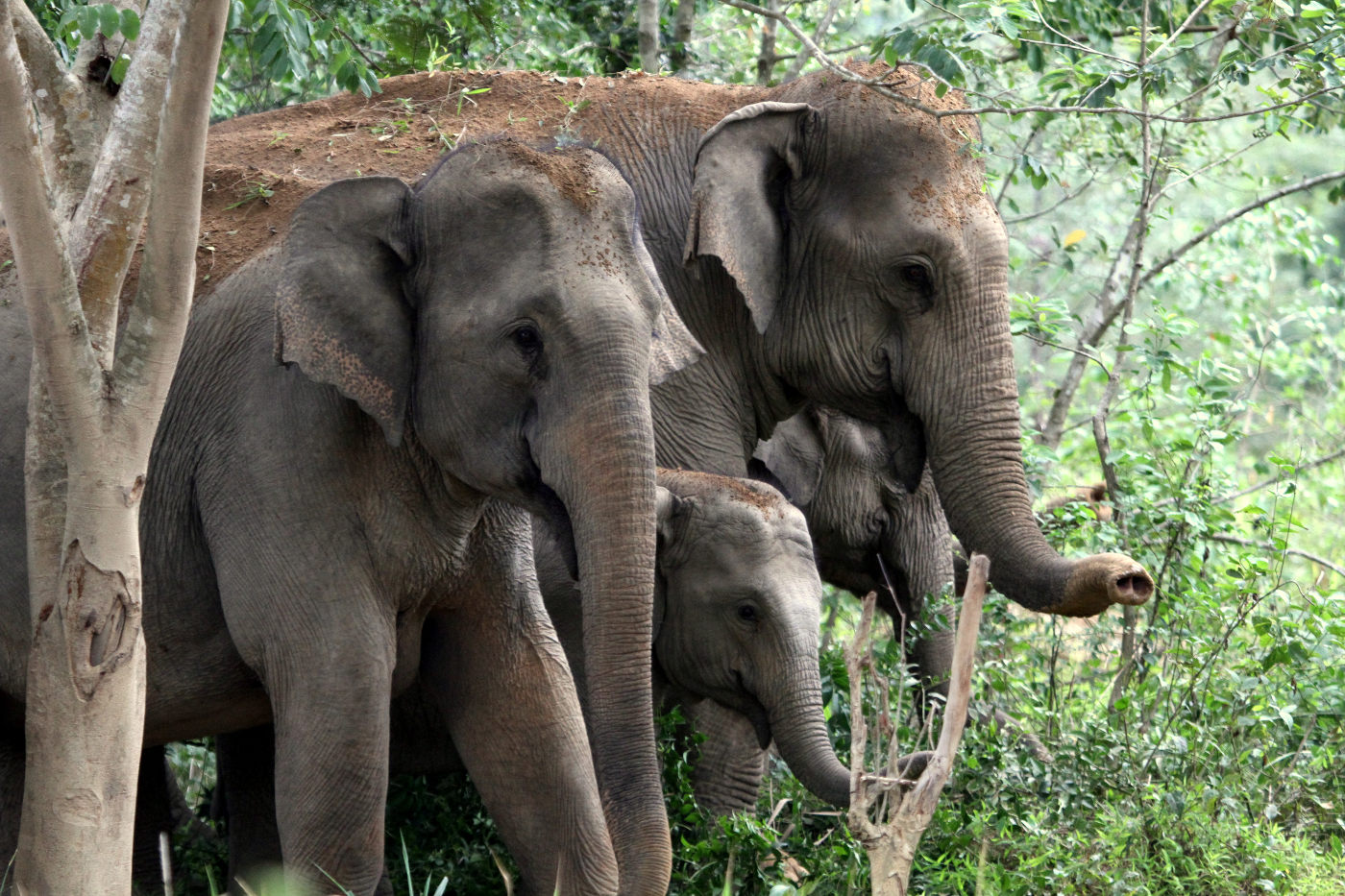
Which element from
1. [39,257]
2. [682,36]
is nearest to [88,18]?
[39,257]

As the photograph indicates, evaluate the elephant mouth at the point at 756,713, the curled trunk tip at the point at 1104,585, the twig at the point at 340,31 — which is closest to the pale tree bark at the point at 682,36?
the twig at the point at 340,31

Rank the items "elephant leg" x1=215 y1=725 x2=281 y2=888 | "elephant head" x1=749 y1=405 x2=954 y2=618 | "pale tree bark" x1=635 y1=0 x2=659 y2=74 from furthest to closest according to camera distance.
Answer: "pale tree bark" x1=635 y1=0 x2=659 y2=74, "elephant head" x1=749 y1=405 x2=954 y2=618, "elephant leg" x1=215 y1=725 x2=281 y2=888

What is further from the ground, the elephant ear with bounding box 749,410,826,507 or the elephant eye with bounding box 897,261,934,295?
the elephant eye with bounding box 897,261,934,295

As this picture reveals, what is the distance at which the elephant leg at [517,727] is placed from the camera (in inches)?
166

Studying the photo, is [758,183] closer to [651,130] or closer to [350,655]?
[651,130]

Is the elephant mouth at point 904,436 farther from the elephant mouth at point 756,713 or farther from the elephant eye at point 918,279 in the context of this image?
the elephant mouth at point 756,713

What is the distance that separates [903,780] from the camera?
3174 mm

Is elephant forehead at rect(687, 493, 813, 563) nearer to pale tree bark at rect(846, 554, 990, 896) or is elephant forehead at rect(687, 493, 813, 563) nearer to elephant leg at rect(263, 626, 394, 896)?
elephant leg at rect(263, 626, 394, 896)

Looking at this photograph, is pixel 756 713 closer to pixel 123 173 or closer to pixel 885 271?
pixel 885 271

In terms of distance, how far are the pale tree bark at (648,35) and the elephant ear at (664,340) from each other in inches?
89.6

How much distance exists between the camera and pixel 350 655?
12.9 ft

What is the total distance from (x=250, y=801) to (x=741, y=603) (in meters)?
1.34

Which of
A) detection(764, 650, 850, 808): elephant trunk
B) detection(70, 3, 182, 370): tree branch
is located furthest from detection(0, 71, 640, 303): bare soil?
detection(764, 650, 850, 808): elephant trunk

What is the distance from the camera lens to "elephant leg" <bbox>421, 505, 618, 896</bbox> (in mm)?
4227
